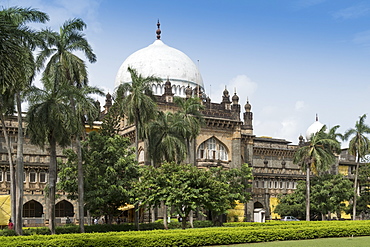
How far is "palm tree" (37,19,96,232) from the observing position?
114 ft

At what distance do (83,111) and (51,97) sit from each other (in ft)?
11.6

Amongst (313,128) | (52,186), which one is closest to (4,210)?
(52,186)

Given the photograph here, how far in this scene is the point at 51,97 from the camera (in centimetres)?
3198

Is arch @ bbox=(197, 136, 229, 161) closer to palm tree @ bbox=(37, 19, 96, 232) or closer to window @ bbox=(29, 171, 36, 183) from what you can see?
window @ bbox=(29, 171, 36, 183)

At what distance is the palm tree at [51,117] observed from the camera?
102 feet

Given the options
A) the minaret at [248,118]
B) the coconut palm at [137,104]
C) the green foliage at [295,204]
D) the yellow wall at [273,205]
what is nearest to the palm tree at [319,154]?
the green foliage at [295,204]

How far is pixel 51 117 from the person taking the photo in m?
31.1

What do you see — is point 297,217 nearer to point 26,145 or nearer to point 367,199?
point 367,199

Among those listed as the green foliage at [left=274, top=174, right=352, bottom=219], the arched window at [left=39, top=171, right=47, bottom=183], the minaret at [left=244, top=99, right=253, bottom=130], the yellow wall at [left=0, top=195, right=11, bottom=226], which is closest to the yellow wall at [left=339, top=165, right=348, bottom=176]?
the green foliage at [left=274, top=174, right=352, bottom=219]

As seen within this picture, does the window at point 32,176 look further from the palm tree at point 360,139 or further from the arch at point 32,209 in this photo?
the palm tree at point 360,139

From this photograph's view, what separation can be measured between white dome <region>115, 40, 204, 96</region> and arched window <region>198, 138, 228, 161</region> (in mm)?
8043

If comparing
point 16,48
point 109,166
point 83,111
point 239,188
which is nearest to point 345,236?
point 239,188

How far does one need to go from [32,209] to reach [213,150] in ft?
68.0

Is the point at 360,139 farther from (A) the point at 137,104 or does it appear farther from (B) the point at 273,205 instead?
(A) the point at 137,104
